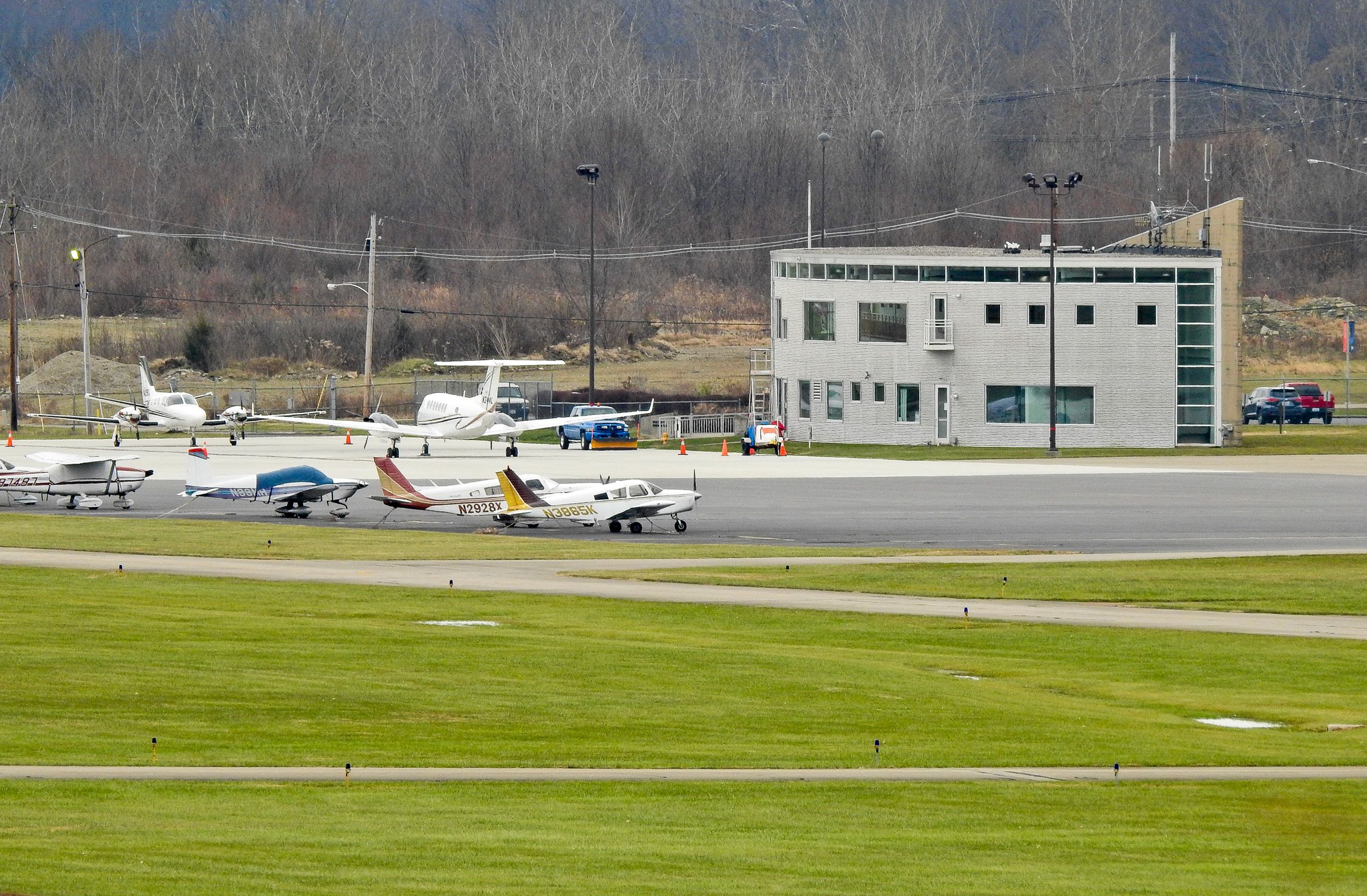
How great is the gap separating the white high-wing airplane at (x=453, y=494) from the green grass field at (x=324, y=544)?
1.26 meters

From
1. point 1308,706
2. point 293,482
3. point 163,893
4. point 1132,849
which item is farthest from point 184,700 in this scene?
point 293,482

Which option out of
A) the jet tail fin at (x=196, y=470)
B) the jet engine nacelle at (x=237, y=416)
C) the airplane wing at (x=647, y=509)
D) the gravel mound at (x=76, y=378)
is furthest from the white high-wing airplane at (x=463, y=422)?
the gravel mound at (x=76, y=378)

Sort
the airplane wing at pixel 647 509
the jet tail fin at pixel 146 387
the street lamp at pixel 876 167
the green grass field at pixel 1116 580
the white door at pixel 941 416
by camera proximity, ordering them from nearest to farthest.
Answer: the green grass field at pixel 1116 580 → the airplane wing at pixel 647 509 → the white door at pixel 941 416 → the jet tail fin at pixel 146 387 → the street lamp at pixel 876 167

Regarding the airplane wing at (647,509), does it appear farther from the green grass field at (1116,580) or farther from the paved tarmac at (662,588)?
the green grass field at (1116,580)

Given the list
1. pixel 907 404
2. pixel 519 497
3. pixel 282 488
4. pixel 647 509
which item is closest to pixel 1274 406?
pixel 907 404

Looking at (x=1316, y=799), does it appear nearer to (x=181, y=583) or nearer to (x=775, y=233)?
(x=181, y=583)

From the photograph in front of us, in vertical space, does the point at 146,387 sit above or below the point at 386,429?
above

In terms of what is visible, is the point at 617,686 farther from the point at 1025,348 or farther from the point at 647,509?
the point at 1025,348

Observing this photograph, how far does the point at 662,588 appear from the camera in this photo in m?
40.6

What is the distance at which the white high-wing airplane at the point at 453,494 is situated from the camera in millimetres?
54188

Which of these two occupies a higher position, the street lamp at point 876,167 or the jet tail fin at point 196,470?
the street lamp at point 876,167

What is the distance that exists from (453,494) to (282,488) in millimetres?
6283

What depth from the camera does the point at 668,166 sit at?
172875 millimetres

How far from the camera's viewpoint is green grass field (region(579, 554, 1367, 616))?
3934cm
